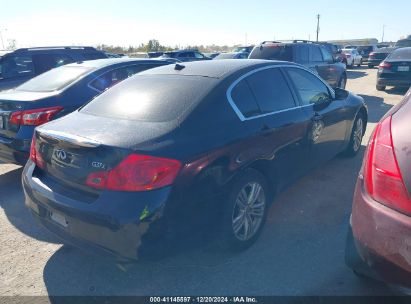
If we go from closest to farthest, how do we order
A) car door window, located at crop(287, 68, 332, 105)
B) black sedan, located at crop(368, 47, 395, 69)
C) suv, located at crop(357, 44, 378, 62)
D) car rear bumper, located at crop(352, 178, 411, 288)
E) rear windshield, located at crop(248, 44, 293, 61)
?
car rear bumper, located at crop(352, 178, 411, 288) < car door window, located at crop(287, 68, 332, 105) < rear windshield, located at crop(248, 44, 293, 61) < black sedan, located at crop(368, 47, 395, 69) < suv, located at crop(357, 44, 378, 62)

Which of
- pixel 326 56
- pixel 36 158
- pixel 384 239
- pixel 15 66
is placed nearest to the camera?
pixel 384 239

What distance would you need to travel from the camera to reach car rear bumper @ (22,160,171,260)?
2283 mm

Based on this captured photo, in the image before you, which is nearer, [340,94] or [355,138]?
[340,94]

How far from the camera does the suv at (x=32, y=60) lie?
6984mm

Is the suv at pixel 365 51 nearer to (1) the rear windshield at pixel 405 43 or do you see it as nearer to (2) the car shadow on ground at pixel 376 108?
(1) the rear windshield at pixel 405 43

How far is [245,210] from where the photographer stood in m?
3.10

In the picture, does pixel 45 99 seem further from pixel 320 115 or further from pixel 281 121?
pixel 320 115

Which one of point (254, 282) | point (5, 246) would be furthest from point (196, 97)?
point (5, 246)

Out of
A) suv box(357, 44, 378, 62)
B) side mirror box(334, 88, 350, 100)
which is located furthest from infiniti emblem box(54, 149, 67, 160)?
suv box(357, 44, 378, 62)

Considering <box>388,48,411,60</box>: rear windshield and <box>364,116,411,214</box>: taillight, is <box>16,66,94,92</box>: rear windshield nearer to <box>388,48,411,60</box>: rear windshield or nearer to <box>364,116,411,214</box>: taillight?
<box>364,116,411,214</box>: taillight

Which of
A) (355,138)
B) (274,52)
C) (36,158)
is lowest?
(355,138)

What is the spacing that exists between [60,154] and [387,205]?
2272 mm

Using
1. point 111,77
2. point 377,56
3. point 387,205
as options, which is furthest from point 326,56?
point 377,56

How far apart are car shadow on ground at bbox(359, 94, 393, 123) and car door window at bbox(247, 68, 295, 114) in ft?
17.3
